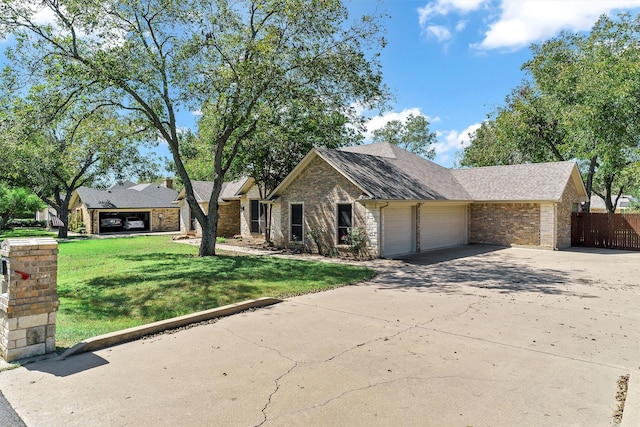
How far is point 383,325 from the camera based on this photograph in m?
6.98

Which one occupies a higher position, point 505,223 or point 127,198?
point 127,198

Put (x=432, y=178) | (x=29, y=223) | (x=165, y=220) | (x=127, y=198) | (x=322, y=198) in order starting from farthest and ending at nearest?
1. (x=29, y=223)
2. (x=165, y=220)
3. (x=127, y=198)
4. (x=432, y=178)
5. (x=322, y=198)

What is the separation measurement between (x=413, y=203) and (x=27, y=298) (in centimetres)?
1406

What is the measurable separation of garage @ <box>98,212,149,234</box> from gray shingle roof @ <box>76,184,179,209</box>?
137cm

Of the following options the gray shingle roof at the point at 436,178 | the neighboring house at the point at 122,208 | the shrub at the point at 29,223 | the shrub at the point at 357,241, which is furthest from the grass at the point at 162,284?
the shrub at the point at 29,223

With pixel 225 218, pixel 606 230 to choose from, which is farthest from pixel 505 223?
pixel 225 218

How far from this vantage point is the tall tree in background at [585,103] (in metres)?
18.8

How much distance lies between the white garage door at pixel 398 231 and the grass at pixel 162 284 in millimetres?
3263

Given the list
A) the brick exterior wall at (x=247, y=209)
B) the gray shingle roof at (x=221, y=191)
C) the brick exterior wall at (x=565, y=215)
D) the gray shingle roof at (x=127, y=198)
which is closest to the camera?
the brick exterior wall at (x=565, y=215)

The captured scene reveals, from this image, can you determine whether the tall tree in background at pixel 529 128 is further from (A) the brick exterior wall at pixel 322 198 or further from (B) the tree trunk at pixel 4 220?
(B) the tree trunk at pixel 4 220

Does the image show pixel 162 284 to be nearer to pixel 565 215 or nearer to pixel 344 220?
pixel 344 220

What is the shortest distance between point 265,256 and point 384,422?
13.0 metres

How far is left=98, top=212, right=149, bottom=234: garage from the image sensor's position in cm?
3575

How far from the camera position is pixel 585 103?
65.7 feet
